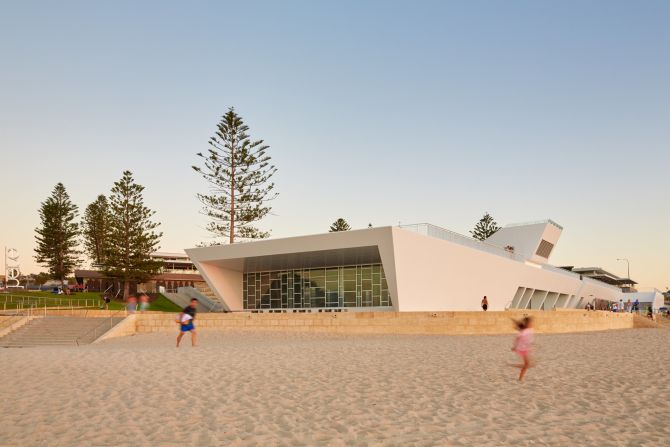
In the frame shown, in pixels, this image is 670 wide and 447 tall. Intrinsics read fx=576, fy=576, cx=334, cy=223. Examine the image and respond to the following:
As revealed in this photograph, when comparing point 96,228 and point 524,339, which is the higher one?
point 96,228

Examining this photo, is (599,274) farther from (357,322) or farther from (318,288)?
(357,322)

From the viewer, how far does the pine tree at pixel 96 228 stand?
189 feet

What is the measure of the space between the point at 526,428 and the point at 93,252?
5982cm

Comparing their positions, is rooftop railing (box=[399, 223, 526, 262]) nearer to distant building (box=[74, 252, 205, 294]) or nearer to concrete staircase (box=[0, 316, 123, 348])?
concrete staircase (box=[0, 316, 123, 348])

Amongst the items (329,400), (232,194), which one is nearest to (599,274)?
(232,194)

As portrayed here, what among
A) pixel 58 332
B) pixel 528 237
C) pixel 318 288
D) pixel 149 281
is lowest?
pixel 58 332

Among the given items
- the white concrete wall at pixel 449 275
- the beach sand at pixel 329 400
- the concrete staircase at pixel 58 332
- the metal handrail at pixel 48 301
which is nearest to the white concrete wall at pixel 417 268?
the white concrete wall at pixel 449 275

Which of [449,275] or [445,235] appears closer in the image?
[445,235]

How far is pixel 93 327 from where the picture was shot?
2352cm

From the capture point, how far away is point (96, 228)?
58.8m

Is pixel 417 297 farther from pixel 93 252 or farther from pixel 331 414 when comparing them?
pixel 93 252

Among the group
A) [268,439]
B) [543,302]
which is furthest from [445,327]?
[543,302]

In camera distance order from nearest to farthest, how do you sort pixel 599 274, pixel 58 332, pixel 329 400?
pixel 329 400 → pixel 58 332 → pixel 599 274

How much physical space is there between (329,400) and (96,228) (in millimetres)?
55824
